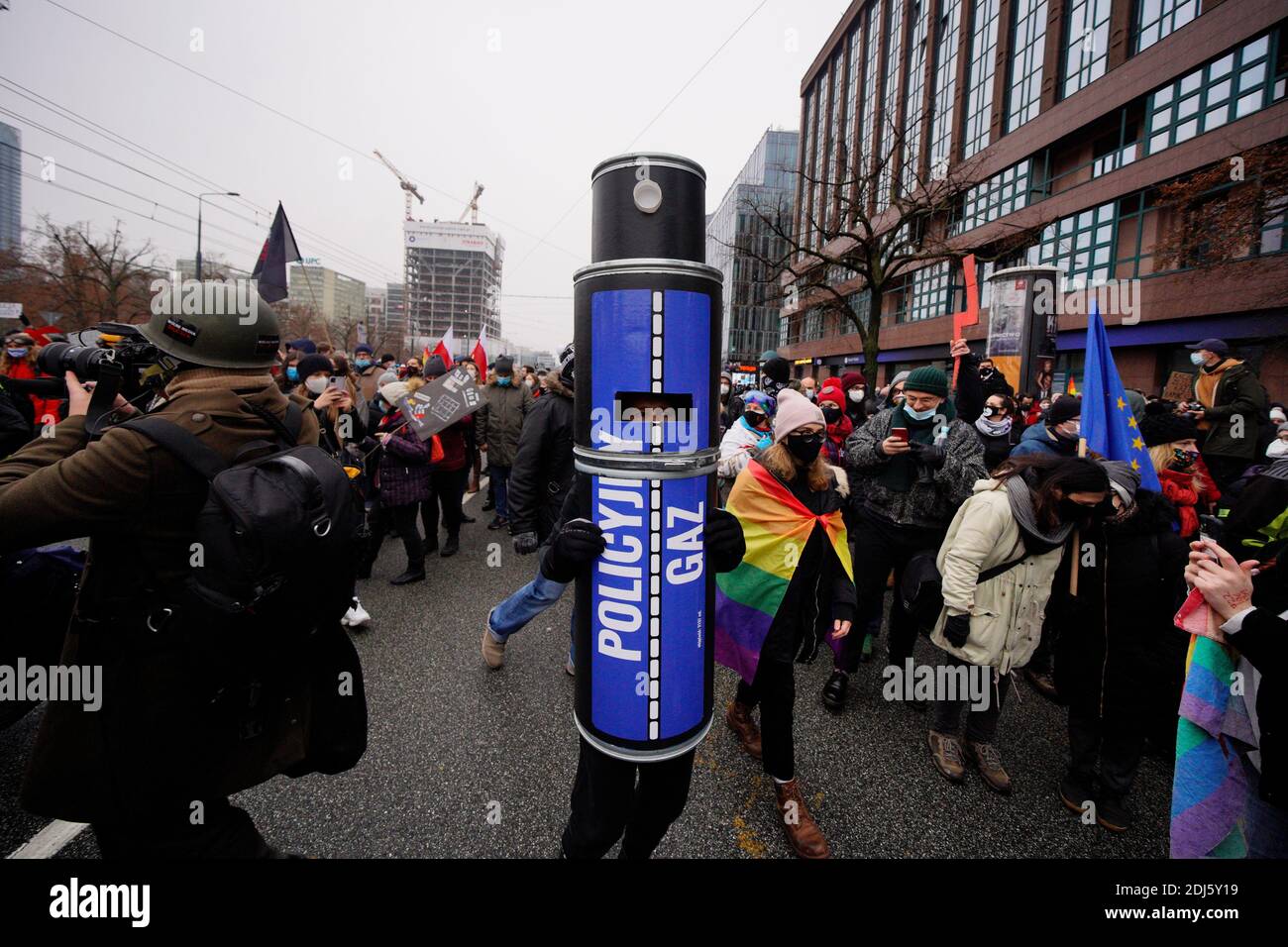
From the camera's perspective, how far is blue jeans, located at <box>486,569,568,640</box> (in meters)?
3.70

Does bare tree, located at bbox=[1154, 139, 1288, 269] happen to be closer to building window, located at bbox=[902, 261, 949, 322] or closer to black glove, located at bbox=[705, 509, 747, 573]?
black glove, located at bbox=[705, 509, 747, 573]

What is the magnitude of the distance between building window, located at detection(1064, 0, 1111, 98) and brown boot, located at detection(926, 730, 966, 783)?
89.3 ft

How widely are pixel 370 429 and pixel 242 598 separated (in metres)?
4.97

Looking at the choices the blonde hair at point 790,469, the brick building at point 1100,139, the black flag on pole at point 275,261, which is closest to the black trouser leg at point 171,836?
the blonde hair at point 790,469

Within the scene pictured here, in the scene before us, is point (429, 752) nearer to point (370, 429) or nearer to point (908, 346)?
point (370, 429)

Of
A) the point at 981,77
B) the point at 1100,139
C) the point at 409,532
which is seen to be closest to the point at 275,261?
the point at 409,532

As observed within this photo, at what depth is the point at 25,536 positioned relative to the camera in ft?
4.73

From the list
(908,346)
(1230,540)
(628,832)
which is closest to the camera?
(628,832)

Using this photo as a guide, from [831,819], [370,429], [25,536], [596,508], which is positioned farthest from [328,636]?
[370,429]

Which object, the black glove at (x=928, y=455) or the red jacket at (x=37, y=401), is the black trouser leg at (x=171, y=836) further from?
the red jacket at (x=37, y=401)

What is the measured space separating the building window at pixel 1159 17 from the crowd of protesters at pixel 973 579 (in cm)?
2051
